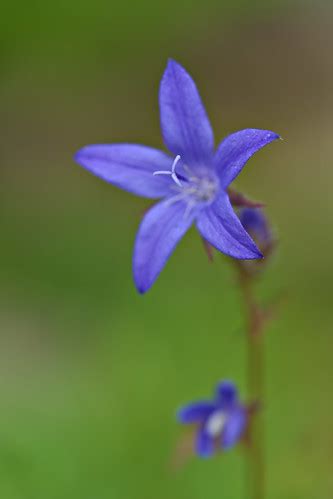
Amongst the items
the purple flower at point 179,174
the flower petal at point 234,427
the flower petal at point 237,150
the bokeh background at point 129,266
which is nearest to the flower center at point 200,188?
the purple flower at point 179,174

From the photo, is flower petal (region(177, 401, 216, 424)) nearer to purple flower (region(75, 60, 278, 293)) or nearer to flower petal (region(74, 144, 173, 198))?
purple flower (region(75, 60, 278, 293))

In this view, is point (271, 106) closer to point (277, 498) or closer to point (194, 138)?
point (277, 498)

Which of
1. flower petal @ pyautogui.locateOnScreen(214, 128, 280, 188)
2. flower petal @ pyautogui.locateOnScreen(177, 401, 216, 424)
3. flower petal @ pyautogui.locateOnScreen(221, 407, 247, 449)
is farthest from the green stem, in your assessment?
flower petal @ pyautogui.locateOnScreen(214, 128, 280, 188)

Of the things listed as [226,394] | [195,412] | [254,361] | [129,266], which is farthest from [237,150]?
[129,266]

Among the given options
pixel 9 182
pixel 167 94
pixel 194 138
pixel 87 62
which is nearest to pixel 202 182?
pixel 194 138

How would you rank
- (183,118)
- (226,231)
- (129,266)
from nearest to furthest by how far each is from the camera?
(226,231) < (183,118) < (129,266)

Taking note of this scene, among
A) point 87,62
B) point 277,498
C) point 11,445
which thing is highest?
point 87,62

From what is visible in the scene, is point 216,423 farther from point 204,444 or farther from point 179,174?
point 179,174
